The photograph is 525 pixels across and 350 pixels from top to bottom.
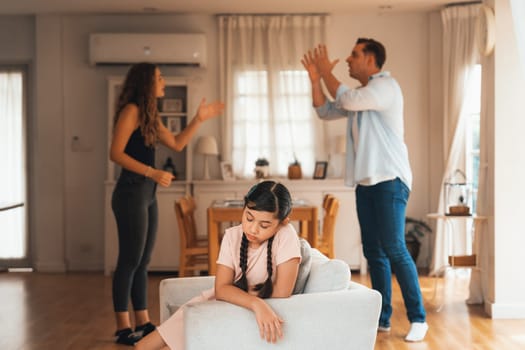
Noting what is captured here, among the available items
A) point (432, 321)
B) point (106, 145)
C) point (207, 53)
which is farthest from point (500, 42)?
point (106, 145)

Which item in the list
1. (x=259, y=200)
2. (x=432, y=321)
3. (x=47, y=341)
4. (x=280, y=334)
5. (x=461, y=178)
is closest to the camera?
(x=280, y=334)

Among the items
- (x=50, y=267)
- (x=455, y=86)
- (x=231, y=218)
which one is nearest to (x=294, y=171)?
(x=455, y=86)

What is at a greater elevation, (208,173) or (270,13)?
(270,13)

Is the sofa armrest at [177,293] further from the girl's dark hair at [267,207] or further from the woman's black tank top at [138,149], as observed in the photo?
the woman's black tank top at [138,149]

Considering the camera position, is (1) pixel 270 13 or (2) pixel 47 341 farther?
(1) pixel 270 13

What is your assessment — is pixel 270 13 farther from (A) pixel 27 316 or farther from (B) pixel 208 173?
(A) pixel 27 316

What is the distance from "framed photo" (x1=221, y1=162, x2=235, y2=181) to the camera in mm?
7539

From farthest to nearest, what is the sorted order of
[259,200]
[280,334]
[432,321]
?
[432,321], [259,200], [280,334]

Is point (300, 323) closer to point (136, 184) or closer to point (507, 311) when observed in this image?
point (136, 184)

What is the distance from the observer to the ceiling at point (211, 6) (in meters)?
7.05

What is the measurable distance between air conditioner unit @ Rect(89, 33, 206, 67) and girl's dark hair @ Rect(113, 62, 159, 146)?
3092 mm

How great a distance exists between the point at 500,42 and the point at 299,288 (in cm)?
304

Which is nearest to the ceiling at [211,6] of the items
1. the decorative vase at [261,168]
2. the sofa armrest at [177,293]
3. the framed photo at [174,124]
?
the framed photo at [174,124]

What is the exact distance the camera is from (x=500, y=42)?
4996 millimetres
